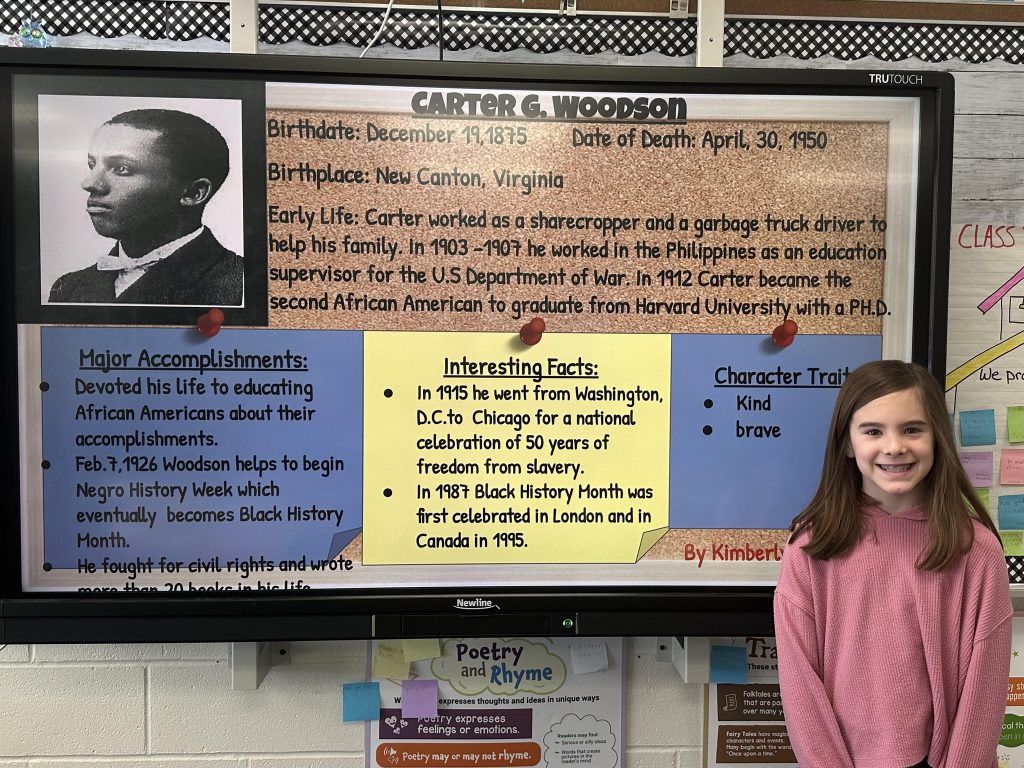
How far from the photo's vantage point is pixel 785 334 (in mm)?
1260

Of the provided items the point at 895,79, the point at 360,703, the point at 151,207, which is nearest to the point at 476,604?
the point at 360,703

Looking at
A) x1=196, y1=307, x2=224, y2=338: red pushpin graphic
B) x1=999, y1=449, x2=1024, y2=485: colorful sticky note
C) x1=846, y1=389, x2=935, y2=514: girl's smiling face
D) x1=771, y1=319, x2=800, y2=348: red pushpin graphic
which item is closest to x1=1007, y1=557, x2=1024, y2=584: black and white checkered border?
x1=999, y1=449, x2=1024, y2=485: colorful sticky note

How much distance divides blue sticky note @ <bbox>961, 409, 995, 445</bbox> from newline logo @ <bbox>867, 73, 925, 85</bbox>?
63 centimetres

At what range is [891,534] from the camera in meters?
1.10

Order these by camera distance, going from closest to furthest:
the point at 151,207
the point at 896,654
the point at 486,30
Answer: the point at 896,654
the point at 151,207
the point at 486,30

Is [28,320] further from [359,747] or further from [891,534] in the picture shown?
[891,534]

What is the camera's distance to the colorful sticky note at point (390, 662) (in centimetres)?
140

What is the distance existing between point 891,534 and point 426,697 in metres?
0.88

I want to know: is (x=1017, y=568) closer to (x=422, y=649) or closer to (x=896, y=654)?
(x=896, y=654)

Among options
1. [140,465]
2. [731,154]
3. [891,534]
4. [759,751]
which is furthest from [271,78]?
[759,751]

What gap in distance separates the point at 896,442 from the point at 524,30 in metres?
0.98

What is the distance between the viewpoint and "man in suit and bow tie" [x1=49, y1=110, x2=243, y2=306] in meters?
1.19

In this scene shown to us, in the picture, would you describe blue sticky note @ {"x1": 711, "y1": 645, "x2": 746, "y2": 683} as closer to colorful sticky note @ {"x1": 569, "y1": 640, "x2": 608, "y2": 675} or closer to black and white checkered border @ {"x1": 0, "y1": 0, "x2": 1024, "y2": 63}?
colorful sticky note @ {"x1": 569, "y1": 640, "x2": 608, "y2": 675}

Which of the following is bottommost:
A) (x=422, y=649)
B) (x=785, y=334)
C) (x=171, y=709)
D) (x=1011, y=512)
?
(x=171, y=709)
